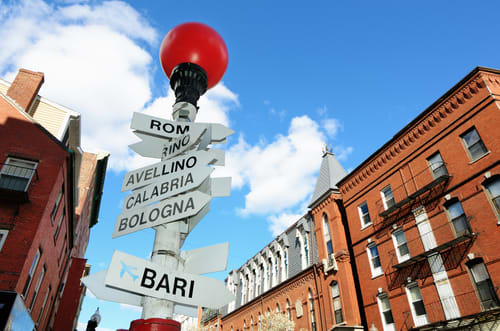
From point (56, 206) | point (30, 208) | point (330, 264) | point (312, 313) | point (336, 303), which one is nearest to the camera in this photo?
point (30, 208)

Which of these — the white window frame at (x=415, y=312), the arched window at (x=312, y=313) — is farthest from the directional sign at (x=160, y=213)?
the arched window at (x=312, y=313)

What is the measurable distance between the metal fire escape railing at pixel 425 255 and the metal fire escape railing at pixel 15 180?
1925 cm

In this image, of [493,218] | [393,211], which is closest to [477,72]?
[493,218]

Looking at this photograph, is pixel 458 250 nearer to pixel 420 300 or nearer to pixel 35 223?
pixel 420 300

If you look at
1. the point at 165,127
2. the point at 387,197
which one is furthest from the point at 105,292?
the point at 387,197

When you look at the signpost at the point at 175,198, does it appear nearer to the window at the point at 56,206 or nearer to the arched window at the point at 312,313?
the window at the point at 56,206

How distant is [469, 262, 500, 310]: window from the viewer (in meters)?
14.0

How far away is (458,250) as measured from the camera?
15.7 meters

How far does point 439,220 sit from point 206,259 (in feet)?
58.6

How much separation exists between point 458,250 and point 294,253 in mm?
16272

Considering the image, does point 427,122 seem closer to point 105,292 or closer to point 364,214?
point 364,214

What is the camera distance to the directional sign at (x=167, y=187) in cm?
334

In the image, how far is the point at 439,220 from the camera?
1716 cm

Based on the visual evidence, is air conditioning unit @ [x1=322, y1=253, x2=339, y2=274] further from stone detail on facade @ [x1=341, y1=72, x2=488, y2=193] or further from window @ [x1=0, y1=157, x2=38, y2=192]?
window @ [x1=0, y1=157, x2=38, y2=192]
